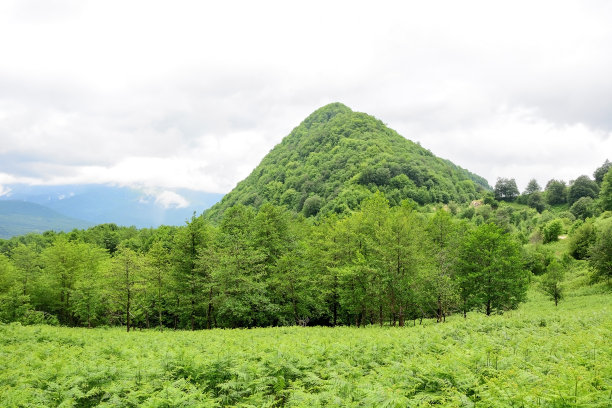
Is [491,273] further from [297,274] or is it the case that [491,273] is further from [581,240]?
[581,240]

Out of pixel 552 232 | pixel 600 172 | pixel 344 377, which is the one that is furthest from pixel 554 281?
pixel 600 172

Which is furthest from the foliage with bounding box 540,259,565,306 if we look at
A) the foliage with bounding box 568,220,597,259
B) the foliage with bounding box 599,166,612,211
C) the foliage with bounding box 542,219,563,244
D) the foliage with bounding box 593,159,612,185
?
the foliage with bounding box 593,159,612,185

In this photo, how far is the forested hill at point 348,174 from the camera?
107 meters

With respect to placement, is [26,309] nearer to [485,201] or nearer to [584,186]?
[485,201]

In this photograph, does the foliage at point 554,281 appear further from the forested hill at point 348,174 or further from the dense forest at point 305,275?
the forested hill at point 348,174

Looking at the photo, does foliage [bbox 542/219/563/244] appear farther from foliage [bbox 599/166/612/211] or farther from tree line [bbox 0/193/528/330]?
tree line [bbox 0/193/528/330]

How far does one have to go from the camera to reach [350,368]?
9281 millimetres

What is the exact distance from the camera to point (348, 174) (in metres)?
119

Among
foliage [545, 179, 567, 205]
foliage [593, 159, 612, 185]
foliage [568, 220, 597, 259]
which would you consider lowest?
foliage [568, 220, 597, 259]

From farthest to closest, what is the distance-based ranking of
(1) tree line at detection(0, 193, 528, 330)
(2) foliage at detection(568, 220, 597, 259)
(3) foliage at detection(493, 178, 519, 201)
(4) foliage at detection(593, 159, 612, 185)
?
(3) foliage at detection(493, 178, 519, 201), (4) foliage at detection(593, 159, 612, 185), (2) foliage at detection(568, 220, 597, 259), (1) tree line at detection(0, 193, 528, 330)

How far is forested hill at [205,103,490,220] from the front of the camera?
4213 inches

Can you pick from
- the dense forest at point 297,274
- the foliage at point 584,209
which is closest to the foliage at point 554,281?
the dense forest at point 297,274

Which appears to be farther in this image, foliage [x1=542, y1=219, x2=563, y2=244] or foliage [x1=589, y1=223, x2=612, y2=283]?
foliage [x1=542, y1=219, x2=563, y2=244]

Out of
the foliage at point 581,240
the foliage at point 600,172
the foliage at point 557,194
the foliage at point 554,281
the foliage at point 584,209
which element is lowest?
the foliage at point 554,281
